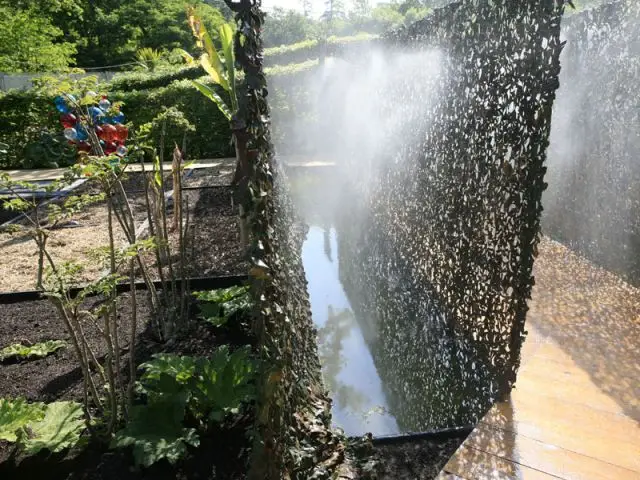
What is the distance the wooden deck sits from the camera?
92.1 inches

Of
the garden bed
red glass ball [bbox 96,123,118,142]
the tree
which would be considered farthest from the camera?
the tree

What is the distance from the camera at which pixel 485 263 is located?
3037mm

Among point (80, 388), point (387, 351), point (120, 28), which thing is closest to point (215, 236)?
point (387, 351)

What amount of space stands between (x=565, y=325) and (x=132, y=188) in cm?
749

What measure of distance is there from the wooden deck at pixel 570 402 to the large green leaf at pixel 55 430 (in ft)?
5.51

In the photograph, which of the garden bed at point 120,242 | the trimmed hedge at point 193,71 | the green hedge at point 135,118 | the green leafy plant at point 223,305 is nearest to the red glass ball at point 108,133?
the garden bed at point 120,242

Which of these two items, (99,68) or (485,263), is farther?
(99,68)

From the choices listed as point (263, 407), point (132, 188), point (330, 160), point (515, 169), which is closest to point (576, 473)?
point (515, 169)

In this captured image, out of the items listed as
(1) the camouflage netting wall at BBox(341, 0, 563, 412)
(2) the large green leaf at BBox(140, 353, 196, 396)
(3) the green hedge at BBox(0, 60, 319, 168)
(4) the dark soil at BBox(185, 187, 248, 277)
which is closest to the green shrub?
(3) the green hedge at BBox(0, 60, 319, 168)

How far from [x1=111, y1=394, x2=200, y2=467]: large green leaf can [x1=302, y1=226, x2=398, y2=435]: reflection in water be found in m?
1.44

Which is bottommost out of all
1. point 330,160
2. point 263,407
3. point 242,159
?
point 330,160

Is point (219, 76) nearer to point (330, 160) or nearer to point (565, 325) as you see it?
point (565, 325)

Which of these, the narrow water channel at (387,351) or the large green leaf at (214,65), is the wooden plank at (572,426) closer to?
the narrow water channel at (387,351)

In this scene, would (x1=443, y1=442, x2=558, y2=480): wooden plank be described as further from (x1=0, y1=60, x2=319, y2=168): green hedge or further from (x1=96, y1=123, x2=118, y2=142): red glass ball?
(x1=0, y1=60, x2=319, y2=168): green hedge
